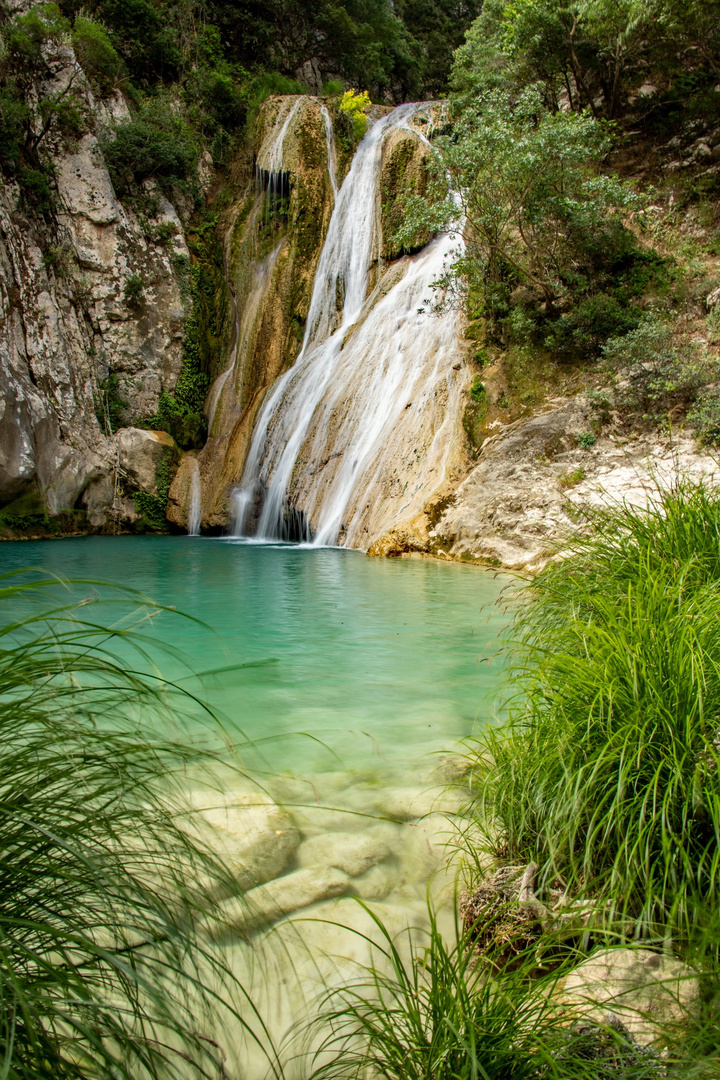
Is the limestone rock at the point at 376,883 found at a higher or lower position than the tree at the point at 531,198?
lower

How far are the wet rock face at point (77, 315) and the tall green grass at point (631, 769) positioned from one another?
610 inches

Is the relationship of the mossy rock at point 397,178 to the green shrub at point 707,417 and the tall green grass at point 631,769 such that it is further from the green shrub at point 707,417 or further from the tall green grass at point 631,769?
the tall green grass at point 631,769

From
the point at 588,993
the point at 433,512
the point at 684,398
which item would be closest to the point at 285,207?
the point at 433,512

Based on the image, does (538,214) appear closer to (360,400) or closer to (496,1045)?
(360,400)

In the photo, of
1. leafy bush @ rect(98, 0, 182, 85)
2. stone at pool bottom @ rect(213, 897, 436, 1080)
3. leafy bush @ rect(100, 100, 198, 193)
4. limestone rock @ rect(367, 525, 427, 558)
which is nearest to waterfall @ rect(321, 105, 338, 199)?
leafy bush @ rect(100, 100, 198, 193)

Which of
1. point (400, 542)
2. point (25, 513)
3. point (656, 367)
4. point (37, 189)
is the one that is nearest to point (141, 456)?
point (25, 513)

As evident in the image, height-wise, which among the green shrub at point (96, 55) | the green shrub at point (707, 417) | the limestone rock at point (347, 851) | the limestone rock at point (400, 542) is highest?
the green shrub at point (96, 55)

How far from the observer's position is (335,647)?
5.61m

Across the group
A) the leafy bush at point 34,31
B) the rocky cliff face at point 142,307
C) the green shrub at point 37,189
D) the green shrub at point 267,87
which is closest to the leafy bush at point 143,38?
the green shrub at point 267,87

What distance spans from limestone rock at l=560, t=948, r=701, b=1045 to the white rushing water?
34.2 feet

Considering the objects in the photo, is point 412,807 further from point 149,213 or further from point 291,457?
point 149,213

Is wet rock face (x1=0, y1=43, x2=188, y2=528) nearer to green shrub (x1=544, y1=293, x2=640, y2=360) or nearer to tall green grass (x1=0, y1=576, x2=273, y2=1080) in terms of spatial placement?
green shrub (x1=544, y1=293, x2=640, y2=360)

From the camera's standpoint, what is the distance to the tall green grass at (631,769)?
1.65m

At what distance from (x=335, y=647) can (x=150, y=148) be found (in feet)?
70.5
